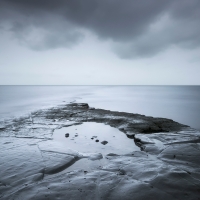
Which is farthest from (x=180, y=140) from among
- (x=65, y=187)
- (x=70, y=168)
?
(x=65, y=187)

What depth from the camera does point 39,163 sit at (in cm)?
680

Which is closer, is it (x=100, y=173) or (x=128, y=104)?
(x=100, y=173)

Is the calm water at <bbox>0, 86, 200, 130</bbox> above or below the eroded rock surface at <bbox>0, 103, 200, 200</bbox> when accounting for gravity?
below

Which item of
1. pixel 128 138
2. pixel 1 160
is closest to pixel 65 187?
pixel 1 160

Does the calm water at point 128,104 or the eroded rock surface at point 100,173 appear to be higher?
the eroded rock surface at point 100,173

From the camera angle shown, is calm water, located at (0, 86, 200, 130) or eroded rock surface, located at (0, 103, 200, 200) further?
calm water, located at (0, 86, 200, 130)

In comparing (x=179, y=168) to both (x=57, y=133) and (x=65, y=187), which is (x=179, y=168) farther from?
(x=57, y=133)

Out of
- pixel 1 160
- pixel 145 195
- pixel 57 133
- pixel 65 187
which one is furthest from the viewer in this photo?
pixel 57 133

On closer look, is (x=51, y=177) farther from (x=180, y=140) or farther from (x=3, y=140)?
(x=180, y=140)

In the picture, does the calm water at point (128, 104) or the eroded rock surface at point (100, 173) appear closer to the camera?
the eroded rock surface at point (100, 173)

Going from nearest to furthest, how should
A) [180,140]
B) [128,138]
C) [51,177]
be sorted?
1. [51,177]
2. [180,140]
3. [128,138]

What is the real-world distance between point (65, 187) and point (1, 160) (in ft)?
13.5

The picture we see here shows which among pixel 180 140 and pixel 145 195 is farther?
pixel 180 140

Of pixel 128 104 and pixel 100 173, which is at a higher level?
pixel 100 173
